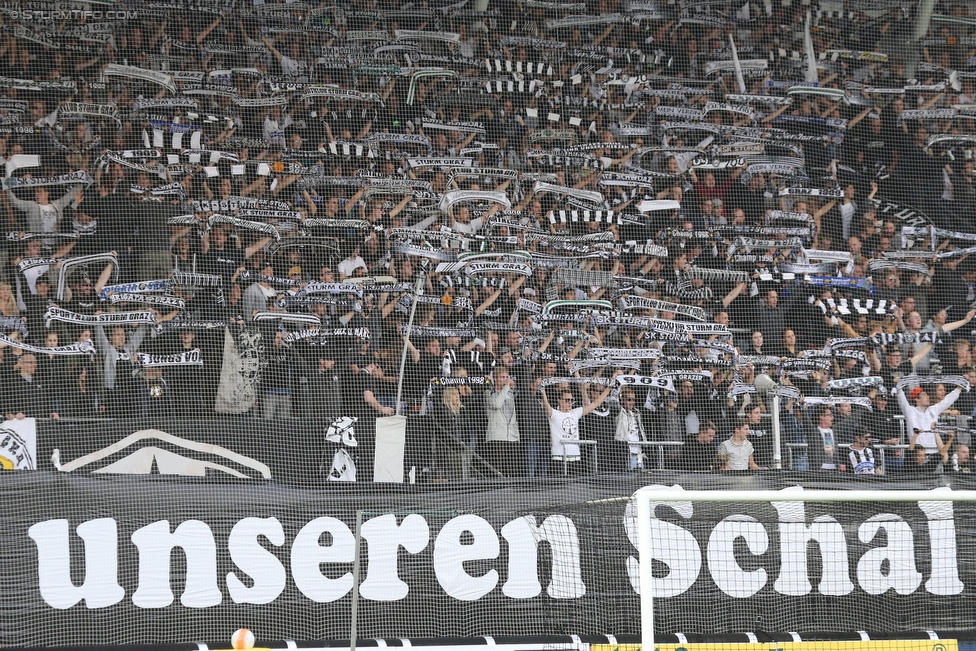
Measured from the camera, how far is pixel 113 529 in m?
7.72

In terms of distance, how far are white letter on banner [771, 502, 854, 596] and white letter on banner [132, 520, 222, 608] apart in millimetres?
4313

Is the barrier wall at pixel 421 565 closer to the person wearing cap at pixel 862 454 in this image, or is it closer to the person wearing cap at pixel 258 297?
the person wearing cap at pixel 862 454

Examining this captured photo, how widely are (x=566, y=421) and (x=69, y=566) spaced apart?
214 inches

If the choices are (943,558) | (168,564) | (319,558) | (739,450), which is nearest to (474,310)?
(739,450)

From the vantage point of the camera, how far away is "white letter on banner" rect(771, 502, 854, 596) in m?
7.78

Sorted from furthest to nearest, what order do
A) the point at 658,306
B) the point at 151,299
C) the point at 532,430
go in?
the point at 658,306, the point at 151,299, the point at 532,430

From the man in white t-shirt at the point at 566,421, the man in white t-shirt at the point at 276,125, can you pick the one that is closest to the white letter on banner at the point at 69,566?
the man in white t-shirt at the point at 566,421

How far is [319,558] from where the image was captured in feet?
26.2

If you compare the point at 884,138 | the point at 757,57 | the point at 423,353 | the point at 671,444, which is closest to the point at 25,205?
the point at 423,353

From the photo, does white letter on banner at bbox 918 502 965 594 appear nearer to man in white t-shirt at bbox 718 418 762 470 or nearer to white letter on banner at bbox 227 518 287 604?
man in white t-shirt at bbox 718 418 762 470

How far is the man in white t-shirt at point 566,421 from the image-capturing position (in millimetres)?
10961

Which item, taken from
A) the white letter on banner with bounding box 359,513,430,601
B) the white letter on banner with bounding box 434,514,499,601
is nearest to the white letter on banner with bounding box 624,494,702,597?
the white letter on banner with bounding box 434,514,499,601

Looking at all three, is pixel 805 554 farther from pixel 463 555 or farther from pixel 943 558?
pixel 463 555

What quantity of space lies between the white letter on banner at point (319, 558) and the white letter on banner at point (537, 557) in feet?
4.17
